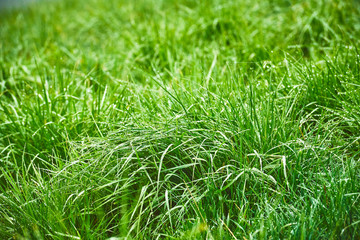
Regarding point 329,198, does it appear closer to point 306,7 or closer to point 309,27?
point 309,27

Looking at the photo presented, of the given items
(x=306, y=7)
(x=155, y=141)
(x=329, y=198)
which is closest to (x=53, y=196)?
(x=155, y=141)

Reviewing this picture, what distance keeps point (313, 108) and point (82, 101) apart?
4.71 ft

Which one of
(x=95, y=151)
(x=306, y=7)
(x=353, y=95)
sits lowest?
(x=95, y=151)

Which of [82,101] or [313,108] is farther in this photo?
[82,101]

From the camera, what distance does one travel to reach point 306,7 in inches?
126

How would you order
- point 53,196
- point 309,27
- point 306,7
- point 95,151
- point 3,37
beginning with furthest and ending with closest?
point 3,37 → point 306,7 → point 309,27 → point 95,151 → point 53,196

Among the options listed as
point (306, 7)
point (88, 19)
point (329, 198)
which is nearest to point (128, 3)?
point (88, 19)

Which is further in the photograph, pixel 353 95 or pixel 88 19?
pixel 88 19

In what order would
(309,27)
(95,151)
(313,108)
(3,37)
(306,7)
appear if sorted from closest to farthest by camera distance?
(95,151), (313,108), (309,27), (306,7), (3,37)

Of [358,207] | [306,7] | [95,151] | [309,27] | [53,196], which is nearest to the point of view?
[358,207]

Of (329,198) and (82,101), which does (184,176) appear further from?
(82,101)

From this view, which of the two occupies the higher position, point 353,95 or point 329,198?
point 353,95

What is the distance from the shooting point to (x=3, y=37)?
4.45m

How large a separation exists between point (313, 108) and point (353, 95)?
0.25 metres
